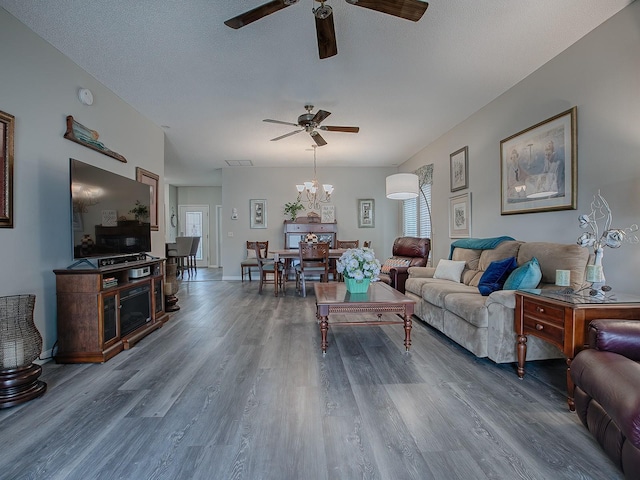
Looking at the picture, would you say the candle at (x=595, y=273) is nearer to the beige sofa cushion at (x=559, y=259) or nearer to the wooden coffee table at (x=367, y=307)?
the beige sofa cushion at (x=559, y=259)

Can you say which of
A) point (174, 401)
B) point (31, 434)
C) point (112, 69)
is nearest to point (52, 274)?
point (31, 434)

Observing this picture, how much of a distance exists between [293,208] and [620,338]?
19.7 feet

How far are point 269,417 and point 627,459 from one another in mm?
1598

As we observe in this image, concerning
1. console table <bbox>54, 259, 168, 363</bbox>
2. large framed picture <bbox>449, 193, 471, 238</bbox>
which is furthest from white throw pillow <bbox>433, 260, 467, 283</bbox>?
console table <bbox>54, 259, 168, 363</bbox>

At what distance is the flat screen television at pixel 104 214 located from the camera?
249 centimetres

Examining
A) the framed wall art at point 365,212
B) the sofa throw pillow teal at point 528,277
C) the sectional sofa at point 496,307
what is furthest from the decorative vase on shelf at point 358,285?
the framed wall art at point 365,212

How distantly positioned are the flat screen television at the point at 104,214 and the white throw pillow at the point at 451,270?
11.7 ft

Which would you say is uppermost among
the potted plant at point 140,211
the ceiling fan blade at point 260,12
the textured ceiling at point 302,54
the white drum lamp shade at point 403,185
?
the textured ceiling at point 302,54

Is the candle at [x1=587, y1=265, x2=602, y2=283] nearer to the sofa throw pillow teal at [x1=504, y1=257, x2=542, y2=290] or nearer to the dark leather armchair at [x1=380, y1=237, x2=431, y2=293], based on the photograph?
the sofa throw pillow teal at [x1=504, y1=257, x2=542, y2=290]

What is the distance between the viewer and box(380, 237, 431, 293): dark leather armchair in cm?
453

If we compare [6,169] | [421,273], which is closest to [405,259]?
[421,273]

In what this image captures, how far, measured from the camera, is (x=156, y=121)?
14.0 ft

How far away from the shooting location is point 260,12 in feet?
6.12

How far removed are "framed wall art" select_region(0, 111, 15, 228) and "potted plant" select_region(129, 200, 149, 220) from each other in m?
1.01
